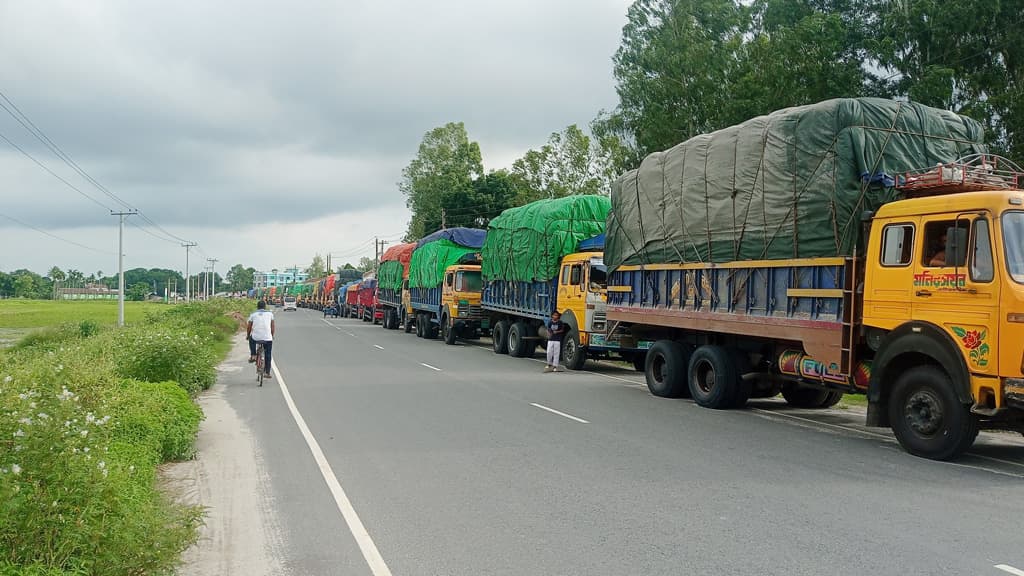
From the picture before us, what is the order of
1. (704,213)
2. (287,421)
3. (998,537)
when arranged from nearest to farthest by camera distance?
1. (998,537)
2. (287,421)
3. (704,213)

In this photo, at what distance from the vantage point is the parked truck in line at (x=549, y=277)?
63.6 ft

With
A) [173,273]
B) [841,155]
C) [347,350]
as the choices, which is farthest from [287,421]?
[173,273]

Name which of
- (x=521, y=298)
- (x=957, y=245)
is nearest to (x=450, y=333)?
(x=521, y=298)

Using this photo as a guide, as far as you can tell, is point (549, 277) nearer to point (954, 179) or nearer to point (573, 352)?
point (573, 352)

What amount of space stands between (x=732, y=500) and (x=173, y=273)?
185475 mm

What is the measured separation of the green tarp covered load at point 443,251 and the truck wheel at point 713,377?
61.0ft

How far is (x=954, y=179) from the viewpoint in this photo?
956 cm

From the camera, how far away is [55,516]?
4246mm

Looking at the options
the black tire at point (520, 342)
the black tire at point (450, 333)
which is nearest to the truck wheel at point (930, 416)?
the black tire at point (520, 342)

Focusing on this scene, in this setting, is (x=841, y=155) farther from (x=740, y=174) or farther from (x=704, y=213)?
(x=704, y=213)

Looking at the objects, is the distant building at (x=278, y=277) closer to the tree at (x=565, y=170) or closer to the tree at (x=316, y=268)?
the tree at (x=316, y=268)

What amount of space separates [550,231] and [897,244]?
13004 millimetres

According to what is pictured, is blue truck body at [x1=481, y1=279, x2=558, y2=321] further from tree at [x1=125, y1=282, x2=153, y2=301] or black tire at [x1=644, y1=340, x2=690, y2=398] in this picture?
tree at [x1=125, y1=282, x2=153, y2=301]

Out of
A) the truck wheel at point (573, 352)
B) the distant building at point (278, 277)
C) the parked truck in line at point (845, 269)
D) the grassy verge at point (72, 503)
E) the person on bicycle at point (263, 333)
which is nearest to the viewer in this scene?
the grassy verge at point (72, 503)
